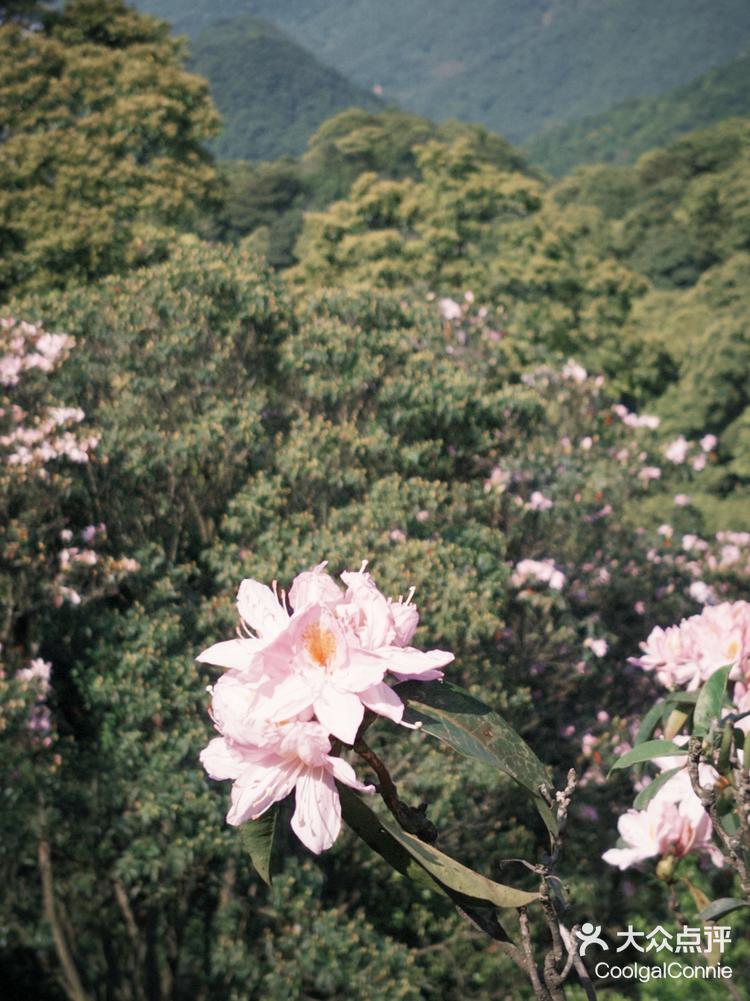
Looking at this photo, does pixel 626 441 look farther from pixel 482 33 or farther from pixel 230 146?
pixel 482 33

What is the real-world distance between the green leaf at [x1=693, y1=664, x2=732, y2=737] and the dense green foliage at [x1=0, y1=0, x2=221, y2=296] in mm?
10614

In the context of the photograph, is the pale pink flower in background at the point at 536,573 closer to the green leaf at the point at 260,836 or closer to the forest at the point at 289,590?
the forest at the point at 289,590

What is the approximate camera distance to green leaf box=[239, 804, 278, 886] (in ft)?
3.21

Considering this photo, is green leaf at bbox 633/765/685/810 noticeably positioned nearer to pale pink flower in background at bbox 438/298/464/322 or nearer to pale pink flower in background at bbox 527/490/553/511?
pale pink flower in background at bbox 527/490/553/511

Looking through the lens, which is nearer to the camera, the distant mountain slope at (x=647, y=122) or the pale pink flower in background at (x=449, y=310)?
the pale pink flower in background at (x=449, y=310)

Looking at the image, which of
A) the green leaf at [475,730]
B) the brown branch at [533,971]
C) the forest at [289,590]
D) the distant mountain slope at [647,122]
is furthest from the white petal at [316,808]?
the distant mountain slope at [647,122]

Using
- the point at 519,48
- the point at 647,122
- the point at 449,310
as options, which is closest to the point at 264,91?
the point at 647,122

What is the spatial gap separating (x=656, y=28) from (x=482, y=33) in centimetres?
4124

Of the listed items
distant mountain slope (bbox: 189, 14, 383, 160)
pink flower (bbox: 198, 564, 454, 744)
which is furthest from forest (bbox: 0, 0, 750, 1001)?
distant mountain slope (bbox: 189, 14, 383, 160)

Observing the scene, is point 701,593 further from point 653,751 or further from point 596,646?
point 653,751

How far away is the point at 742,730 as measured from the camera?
1.39 meters

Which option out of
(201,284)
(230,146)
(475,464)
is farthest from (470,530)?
(230,146)

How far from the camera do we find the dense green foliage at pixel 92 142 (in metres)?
12.5

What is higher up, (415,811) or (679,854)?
(415,811)
